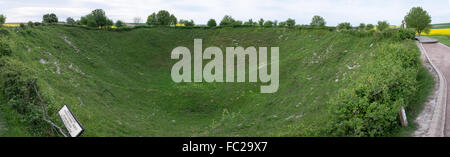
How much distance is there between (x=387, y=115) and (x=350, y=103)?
1227mm

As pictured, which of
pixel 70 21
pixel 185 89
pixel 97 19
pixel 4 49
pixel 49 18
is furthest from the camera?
pixel 70 21

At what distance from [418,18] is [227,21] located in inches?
1289

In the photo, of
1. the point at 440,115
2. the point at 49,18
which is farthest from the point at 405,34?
the point at 49,18

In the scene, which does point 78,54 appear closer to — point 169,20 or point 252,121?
point 252,121

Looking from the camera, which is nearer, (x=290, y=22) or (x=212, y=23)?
(x=290, y=22)

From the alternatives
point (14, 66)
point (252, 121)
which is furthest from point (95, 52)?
point (252, 121)

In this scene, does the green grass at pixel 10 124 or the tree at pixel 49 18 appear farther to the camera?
the tree at pixel 49 18

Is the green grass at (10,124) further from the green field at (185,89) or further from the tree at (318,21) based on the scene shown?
the tree at (318,21)

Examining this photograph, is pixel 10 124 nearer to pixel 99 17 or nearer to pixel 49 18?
pixel 99 17

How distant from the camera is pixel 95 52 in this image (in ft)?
105

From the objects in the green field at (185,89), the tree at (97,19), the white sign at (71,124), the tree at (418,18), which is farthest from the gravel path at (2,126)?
the tree at (418,18)

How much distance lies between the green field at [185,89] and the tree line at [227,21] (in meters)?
5.86

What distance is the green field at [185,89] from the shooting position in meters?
14.0

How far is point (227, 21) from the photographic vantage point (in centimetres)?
5222
